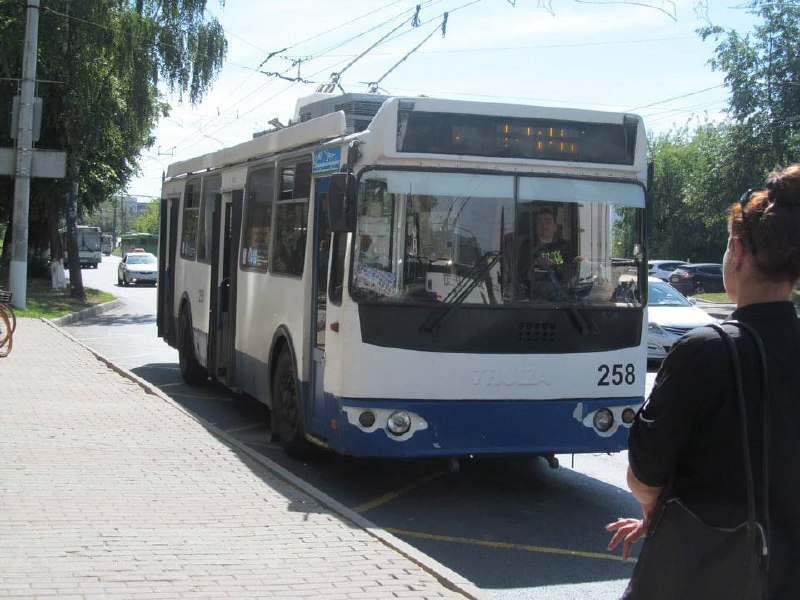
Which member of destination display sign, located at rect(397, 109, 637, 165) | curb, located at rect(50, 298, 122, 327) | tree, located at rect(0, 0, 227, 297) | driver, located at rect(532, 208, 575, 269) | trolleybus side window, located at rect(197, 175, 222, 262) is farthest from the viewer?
tree, located at rect(0, 0, 227, 297)

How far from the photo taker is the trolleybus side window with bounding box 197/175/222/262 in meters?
12.7

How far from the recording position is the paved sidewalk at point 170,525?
5250 mm

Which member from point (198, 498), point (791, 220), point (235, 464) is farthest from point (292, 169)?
point (791, 220)

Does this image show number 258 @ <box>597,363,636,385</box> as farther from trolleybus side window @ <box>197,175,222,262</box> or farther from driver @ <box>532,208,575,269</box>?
trolleybus side window @ <box>197,175,222,262</box>

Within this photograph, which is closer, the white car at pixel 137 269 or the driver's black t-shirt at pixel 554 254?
the driver's black t-shirt at pixel 554 254

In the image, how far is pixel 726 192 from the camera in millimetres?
47031

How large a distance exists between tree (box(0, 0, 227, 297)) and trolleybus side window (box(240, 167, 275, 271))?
20.5 metres

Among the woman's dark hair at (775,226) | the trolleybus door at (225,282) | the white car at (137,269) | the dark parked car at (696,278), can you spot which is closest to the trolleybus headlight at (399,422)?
the trolleybus door at (225,282)

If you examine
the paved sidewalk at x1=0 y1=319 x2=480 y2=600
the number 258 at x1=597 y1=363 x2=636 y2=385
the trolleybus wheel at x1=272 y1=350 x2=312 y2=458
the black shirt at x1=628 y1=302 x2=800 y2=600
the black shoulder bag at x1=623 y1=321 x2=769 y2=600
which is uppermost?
the black shirt at x1=628 y1=302 x2=800 y2=600

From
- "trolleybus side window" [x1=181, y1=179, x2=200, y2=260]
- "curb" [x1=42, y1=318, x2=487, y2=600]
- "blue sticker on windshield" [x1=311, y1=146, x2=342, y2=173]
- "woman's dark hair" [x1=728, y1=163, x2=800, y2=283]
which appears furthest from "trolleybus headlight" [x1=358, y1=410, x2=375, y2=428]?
"trolleybus side window" [x1=181, y1=179, x2=200, y2=260]

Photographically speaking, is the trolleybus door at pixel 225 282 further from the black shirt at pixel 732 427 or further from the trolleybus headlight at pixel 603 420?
the black shirt at pixel 732 427

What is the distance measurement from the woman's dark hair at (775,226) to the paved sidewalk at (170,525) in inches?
121

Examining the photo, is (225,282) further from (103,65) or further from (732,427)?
(103,65)

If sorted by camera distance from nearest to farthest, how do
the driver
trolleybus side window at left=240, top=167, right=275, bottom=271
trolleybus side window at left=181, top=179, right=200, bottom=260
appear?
the driver
trolleybus side window at left=240, top=167, right=275, bottom=271
trolleybus side window at left=181, top=179, right=200, bottom=260
